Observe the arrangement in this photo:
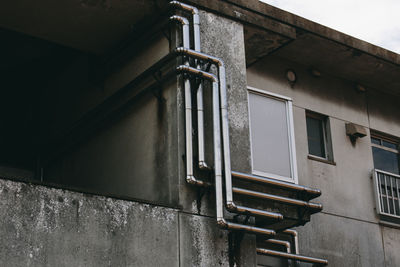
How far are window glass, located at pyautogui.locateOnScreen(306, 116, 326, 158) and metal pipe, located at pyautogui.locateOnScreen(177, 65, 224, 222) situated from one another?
178 inches

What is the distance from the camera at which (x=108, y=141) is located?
1209 cm

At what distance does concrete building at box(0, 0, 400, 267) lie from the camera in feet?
30.1

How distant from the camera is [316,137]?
14.5 m

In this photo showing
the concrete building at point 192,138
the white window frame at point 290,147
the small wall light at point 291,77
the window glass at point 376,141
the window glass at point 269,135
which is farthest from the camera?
the window glass at point 376,141

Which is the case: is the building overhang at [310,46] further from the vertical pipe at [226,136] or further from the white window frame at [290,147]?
the vertical pipe at [226,136]

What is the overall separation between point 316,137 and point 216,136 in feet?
16.5

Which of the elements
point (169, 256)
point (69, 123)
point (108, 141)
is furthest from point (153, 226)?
point (69, 123)

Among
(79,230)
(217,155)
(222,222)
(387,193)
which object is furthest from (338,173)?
(79,230)

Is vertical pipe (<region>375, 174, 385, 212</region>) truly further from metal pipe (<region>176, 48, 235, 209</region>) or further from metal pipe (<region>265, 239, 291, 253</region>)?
metal pipe (<region>176, 48, 235, 209</region>)

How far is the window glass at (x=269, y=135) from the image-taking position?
11.5 metres

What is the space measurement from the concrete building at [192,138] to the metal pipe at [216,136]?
0.02 metres

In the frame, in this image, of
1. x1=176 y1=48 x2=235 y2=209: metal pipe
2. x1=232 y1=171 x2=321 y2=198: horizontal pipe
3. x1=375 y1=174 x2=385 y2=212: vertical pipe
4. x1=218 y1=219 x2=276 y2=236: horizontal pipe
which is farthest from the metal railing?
x1=176 y1=48 x2=235 y2=209: metal pipe

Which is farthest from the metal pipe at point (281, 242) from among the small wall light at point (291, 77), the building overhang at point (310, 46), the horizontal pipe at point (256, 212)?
the small wall light at point (291, 77)

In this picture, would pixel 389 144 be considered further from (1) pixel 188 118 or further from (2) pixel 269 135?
(1) pixel 188 118
